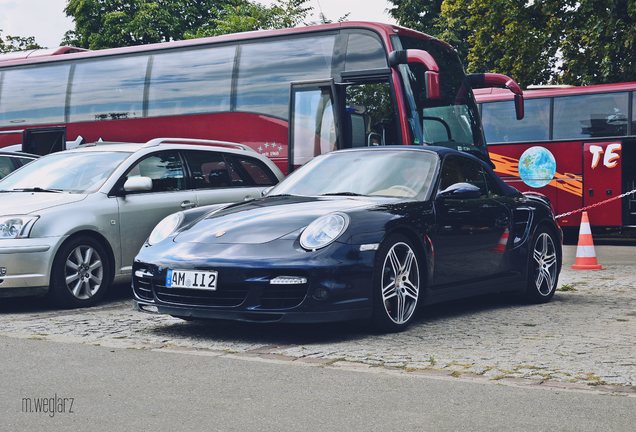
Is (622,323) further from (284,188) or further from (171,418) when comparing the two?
(171,418)

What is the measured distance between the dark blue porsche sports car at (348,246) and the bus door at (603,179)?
12.7 meters

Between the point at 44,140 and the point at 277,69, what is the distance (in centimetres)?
486

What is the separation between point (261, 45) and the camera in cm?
1603

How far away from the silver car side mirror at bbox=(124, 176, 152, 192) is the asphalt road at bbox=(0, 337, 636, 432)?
3.59 meters

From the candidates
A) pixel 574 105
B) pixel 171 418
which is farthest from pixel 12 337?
pixel 574 105

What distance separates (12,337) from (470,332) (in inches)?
129

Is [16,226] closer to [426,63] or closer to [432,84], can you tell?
[432,84]

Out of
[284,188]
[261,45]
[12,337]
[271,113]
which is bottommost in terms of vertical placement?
[12,337]

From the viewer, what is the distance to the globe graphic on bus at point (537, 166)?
22031 millimetres

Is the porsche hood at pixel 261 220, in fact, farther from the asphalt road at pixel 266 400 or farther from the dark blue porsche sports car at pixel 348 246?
the asphalt road at pixel 266 400

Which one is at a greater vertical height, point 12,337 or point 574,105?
point 574,105

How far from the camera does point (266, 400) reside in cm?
509

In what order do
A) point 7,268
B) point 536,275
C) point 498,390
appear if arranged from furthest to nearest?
point 536,275
point 7,268
point 498,390

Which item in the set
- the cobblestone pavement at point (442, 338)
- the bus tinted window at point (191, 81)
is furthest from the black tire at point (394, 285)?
the bus tinted window at point (191, 81)
